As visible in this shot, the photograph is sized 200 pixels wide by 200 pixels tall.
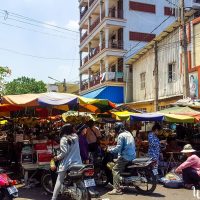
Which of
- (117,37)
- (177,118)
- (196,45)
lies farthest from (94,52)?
(177,118)

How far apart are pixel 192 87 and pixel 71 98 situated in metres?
13.0

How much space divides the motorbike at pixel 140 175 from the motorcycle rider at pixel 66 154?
6.20 ft

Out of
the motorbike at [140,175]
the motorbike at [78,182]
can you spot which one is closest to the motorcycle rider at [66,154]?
the motorbike at [78,182]

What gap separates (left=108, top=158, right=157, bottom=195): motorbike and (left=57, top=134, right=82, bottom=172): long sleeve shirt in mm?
1891

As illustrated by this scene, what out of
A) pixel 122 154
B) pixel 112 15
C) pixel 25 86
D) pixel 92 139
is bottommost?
pixel 122 154

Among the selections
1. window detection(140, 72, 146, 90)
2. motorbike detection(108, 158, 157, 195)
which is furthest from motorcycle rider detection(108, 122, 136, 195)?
window detection(140, 72, 146, 90)

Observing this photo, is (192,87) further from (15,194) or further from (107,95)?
(15,194)

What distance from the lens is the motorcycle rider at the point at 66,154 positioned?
735 cm

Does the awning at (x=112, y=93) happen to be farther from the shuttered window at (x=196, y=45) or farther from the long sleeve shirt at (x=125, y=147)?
the long sleeve shirt at (x=125, y=147)

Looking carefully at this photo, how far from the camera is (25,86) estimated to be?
5447cm

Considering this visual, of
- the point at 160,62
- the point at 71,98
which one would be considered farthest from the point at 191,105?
the point at 160,62

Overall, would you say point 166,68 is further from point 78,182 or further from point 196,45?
point 78,182

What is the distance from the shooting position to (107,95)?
32.8 m

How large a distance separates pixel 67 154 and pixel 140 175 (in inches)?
92.9
